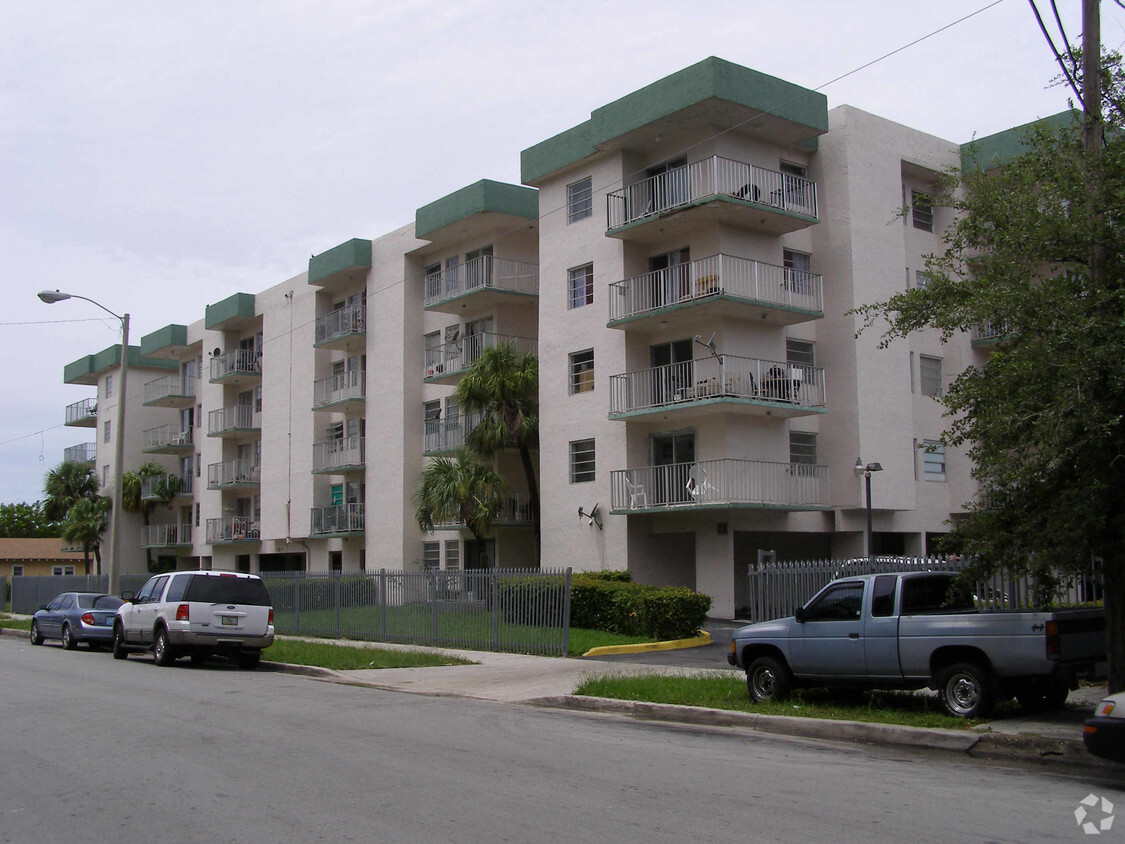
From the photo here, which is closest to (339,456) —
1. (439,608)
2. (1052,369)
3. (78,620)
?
(78,620)

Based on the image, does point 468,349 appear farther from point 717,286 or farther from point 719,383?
point 719,383

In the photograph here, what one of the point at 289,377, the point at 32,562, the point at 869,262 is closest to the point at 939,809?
the point at 869,262

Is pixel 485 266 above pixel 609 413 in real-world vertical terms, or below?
above

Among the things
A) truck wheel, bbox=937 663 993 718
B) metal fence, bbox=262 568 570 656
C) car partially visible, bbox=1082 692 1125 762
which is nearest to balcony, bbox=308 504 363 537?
metal fence, bbox=262 568 570 656

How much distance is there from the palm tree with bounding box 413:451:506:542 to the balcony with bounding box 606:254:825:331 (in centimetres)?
637

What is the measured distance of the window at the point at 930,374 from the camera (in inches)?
1224

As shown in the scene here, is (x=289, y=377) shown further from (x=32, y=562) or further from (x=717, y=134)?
(x=32, y=562)

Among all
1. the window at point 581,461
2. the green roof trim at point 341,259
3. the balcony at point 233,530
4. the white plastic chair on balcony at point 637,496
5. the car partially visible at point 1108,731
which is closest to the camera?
the car partially visible at point 1108,731

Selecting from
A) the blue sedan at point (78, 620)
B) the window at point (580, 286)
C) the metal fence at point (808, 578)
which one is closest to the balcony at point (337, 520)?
the blue sedan at point (78, 620)

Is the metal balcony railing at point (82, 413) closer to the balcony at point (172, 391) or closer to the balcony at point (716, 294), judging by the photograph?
the balcony at point (172, 391)

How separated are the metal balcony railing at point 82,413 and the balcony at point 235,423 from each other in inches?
594

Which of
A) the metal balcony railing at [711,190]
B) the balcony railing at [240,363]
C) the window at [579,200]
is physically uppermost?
the window at [579,200]

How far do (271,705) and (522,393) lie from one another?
19.2 metres

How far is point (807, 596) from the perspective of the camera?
18953 millimetres
